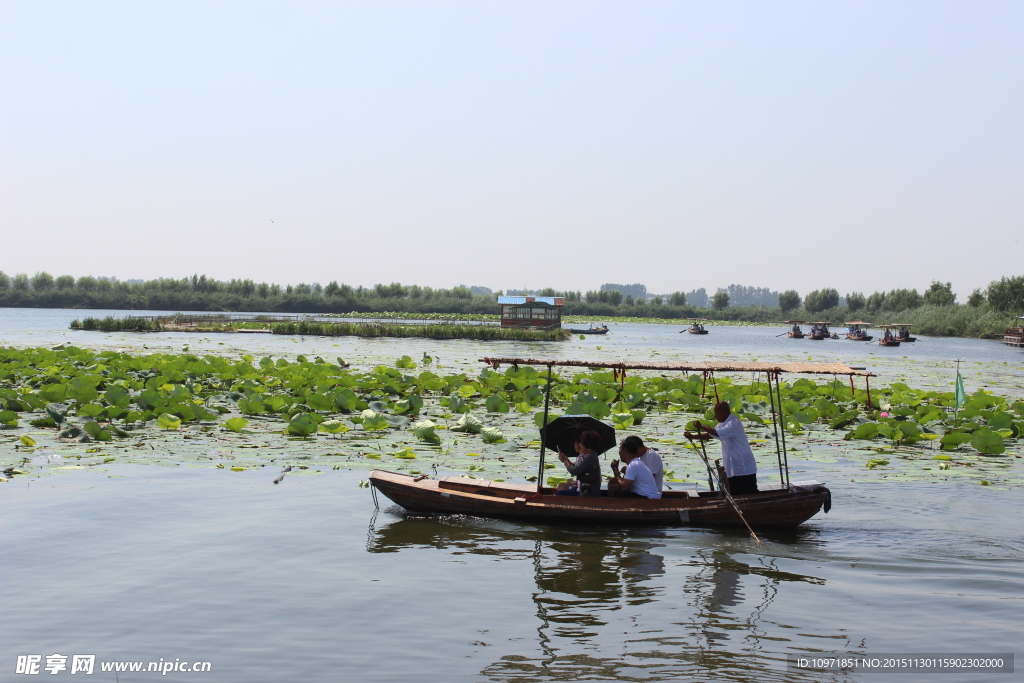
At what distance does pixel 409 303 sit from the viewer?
382 ft

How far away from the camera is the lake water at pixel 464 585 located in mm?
5750

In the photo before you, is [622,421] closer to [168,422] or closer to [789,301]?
[168,422]

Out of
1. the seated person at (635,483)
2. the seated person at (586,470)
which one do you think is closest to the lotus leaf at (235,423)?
the seated person at (586,470)

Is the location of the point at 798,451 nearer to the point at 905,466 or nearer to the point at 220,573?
the point at 905,466

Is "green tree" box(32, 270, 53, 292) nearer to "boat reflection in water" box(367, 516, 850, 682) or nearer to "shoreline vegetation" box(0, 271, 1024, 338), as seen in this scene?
"shoreline vegetation" box(0, 271, 1024, 338)

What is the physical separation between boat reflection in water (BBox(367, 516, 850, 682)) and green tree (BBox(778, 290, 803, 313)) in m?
126

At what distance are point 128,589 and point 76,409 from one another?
29.6 ft

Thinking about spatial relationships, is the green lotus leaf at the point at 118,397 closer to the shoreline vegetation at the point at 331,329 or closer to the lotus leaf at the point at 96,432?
the lotus leaf at the point at 96,432

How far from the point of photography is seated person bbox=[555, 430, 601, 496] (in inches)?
364

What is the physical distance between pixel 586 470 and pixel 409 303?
108m

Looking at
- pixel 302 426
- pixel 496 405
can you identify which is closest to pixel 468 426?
pixel 496 405

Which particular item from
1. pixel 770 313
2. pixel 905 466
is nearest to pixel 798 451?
pixel 905 466

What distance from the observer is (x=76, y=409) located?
14.5 m

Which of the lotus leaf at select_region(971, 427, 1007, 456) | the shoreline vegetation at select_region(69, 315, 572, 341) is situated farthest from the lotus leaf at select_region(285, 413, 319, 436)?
the shoreline vegetation at select_region(69, 315, 572, 341)
